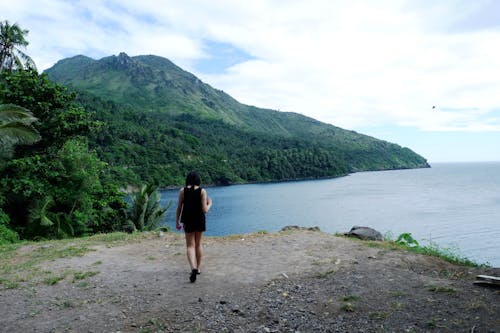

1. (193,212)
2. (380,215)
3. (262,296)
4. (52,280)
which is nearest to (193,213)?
(193,212)

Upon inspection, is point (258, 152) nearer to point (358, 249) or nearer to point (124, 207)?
point (124, 207)

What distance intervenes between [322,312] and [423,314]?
142 cm

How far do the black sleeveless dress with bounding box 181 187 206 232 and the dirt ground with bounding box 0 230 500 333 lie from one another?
1057mm

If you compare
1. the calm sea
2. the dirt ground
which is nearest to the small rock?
the dirt ground

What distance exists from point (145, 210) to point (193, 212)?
19.4m

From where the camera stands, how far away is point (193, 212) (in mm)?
6859

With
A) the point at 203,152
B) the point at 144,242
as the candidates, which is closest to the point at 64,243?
the point at 144,242

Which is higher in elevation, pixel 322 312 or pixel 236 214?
pixel 322 312

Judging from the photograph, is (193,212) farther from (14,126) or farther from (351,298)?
(14,126)

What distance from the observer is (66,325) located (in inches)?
199

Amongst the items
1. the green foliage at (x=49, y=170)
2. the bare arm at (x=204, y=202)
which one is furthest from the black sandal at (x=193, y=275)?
the green foliage at (x=49, y=170)

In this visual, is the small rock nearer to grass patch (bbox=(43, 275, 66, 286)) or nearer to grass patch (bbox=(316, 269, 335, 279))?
grass patch (bbox=(316, 269, 335, 279))

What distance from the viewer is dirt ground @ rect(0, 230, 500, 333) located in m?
4.98

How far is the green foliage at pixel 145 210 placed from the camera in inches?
981
